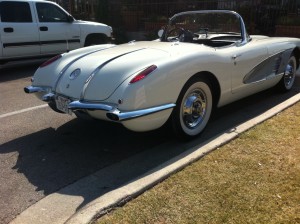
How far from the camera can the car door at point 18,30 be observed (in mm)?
8320

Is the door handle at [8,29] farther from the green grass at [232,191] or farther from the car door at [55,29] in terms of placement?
the green grass at [232,191]

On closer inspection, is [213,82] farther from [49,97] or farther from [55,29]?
[55,29]

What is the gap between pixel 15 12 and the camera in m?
8.52

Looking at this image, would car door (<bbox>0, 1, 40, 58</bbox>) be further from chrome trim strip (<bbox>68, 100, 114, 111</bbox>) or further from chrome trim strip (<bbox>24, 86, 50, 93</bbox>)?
chrome trim strip (<bbox>68, 100, 114, 111</bbox>)

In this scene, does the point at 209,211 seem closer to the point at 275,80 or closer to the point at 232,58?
the point at 232,58

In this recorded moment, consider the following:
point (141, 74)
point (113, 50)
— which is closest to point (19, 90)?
point (113, 50)

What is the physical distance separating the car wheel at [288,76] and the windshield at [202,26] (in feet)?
3.87

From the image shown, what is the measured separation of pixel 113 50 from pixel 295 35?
726cm

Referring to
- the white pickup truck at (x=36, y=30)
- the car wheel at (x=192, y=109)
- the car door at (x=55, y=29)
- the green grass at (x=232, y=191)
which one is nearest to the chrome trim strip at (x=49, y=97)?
the car wheel at (x=192, y=109)

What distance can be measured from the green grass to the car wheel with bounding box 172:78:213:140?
44 centimetres

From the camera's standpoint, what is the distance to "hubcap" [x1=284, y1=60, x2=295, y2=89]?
600cm

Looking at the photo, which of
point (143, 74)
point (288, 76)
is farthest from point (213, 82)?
point (288, 76)

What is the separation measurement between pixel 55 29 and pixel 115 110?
640 cm

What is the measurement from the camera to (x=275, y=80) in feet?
18.1
